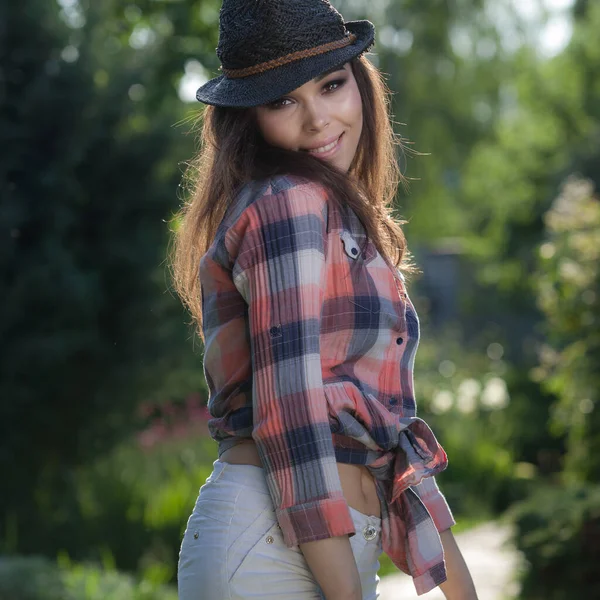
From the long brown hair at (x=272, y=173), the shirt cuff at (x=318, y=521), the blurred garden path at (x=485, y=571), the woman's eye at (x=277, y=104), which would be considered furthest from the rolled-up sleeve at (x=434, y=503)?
the blurred garden path at (x=485, y=571)

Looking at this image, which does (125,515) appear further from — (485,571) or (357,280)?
(357,280)

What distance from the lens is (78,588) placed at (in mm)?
4430

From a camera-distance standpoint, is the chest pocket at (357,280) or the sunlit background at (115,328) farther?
the sunlit background at (115,328)

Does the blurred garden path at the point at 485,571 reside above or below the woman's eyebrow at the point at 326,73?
below

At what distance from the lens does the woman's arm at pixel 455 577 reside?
6.47 feet

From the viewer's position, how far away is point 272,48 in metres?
1.89

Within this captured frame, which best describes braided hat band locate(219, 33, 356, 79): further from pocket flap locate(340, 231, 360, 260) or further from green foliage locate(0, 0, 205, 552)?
green foliage locate(0, 0, 205, 552)

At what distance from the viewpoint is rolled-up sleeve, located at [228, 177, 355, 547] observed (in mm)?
1667

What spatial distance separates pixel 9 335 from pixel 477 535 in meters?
3.96

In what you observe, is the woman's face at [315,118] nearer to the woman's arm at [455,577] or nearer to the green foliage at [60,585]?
the woman's arm at [455,577]

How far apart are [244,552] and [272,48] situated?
2.93 ft

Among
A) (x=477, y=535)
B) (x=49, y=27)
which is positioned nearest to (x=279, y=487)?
(x=49, y=27)

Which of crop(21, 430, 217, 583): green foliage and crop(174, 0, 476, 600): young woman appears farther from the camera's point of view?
crop(21, 430, 217, 583): green foliage

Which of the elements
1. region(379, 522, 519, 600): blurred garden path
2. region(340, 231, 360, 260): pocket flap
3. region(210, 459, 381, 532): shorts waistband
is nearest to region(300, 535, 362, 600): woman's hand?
region(210, 459, 381, 532): shorts waistband
